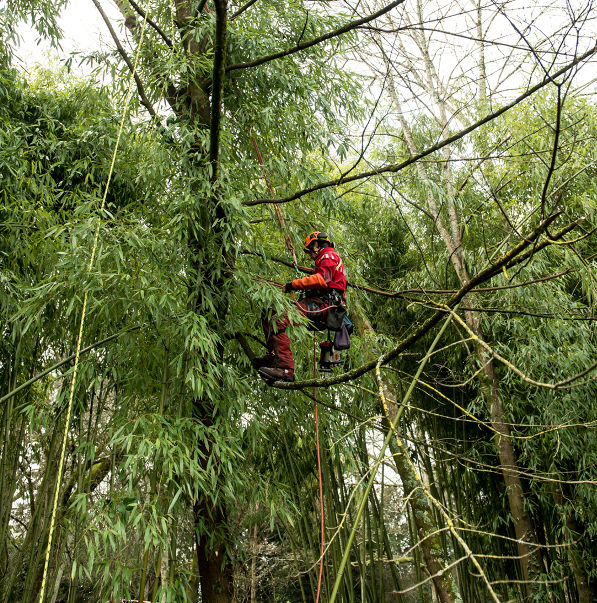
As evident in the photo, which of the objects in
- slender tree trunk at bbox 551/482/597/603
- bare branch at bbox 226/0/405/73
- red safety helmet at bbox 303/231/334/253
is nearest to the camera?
bare branch at bbox 226/0/405/73

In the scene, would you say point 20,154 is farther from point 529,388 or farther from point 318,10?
point 529,388

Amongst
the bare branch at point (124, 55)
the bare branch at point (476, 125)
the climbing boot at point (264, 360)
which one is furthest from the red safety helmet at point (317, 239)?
the bare branch at point (124, 55)

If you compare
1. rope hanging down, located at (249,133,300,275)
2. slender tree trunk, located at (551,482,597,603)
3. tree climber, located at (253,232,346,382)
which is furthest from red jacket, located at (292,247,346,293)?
slender tree trunk, located at (551,482,597,603)

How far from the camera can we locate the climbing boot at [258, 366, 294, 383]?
110 inches

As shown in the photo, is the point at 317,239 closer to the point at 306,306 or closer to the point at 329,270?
the point at 329,270

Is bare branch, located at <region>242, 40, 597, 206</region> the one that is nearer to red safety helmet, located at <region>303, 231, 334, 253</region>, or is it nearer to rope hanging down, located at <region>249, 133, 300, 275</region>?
rope hanging down, located at <region>249, 133, 300, 275</region>

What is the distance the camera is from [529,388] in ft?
14.8

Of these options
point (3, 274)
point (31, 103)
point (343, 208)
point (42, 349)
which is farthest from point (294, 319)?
point (31, 103)

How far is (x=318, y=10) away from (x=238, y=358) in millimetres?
2282

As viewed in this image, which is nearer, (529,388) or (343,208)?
(343,208)

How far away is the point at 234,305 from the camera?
3256 millimetres

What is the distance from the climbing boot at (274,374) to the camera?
2.80m

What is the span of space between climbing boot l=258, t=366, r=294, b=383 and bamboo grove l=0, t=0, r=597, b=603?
0.15 m

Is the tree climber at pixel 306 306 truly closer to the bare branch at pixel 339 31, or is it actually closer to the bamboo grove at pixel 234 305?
the bamboo grove at pixel 234 305
